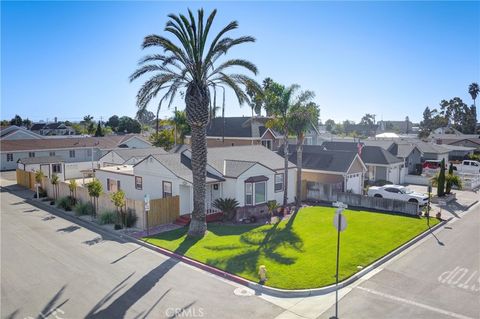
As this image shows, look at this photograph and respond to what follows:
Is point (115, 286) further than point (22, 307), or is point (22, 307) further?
point (115, 286)

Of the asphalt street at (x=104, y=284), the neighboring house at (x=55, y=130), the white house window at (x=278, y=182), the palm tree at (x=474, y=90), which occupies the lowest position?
the asphalt street at (x=104, y=284)

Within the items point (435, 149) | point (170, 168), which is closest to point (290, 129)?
point (170, 168)

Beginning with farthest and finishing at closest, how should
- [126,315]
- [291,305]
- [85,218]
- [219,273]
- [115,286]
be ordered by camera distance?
[85,218] < [219,273] < [115,286] < [291,305] < [126,315]

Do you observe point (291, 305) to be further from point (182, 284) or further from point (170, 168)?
point (170, 168)

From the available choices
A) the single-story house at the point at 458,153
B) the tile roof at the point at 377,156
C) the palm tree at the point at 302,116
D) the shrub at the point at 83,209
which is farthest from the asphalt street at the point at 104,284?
the single-story house at the point at 458,153

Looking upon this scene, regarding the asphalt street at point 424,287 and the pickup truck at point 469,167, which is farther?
the pickup truck at point 469,167

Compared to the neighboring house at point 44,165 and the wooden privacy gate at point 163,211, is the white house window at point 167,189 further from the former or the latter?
the neighboring house at point 44,165

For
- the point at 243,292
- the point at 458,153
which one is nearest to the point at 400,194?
the point at 243,292
